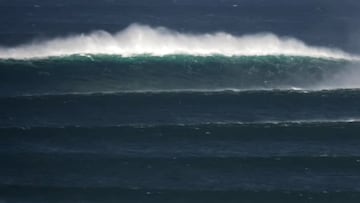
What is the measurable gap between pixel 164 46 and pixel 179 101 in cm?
1109

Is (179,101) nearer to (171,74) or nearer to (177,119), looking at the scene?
(177,119)

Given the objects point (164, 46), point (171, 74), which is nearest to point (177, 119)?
point (171, 74)

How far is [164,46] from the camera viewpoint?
7181cm

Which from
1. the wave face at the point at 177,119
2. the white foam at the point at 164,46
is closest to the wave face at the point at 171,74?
the wave face at the point at 177,119

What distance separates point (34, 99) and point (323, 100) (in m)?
20.8

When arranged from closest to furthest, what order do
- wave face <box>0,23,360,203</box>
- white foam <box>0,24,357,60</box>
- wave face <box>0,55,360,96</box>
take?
wave face <box>0,23,360,203</box> → wave face <box>0,55,360,96</box> → white foam <box>0,24,357,60</box>

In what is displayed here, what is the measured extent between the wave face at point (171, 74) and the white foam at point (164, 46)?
976mm

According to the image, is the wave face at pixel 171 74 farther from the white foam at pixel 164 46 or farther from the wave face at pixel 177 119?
the white foam at pixel 164 46

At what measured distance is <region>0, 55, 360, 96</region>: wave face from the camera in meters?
64.8

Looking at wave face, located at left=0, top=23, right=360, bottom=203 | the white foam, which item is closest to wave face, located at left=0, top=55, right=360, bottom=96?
wave face, located at left=0, top=23, right=360, bottom=203

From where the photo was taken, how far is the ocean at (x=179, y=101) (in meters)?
51.6

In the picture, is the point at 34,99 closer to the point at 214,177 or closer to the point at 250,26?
the point at 214,177

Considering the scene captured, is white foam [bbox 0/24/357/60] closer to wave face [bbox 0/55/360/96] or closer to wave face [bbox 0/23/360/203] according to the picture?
wave face [bbox 0/23/360/203]

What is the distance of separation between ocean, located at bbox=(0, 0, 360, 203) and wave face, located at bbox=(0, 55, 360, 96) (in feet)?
0.50
